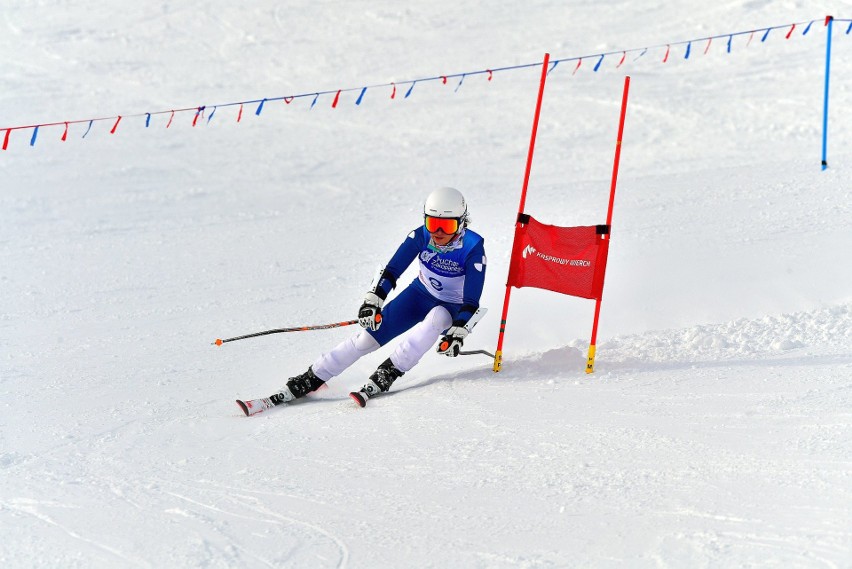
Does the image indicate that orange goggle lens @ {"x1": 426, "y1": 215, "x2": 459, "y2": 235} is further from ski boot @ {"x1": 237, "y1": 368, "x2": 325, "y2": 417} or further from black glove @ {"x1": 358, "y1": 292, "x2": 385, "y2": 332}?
ski boot @ {"x1": 237, "y1": 368, "x2": 325, "y2": 417}

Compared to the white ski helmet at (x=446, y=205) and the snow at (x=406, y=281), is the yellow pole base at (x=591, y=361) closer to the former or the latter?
the snow at (x=406, y=281)

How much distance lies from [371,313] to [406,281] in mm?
2292

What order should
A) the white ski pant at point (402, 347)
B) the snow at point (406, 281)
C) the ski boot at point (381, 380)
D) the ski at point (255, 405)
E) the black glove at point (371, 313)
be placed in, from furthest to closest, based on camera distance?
1. the black glove at point (371, 313)
2. the white ski pant at point (402, 347)
3. the ski boot at point (381, 380)
4. the ski at point (255, 405)
5. the snow at point (406, 281)

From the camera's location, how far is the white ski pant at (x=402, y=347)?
624 cm

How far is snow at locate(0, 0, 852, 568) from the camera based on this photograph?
407 centimetres

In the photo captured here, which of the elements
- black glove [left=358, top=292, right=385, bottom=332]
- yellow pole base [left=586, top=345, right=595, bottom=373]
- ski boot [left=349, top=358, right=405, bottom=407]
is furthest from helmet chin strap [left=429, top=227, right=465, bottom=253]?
yellow pole base [left=586, top=345, right=595, bottom=373]

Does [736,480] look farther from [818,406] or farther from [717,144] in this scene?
[717,144]

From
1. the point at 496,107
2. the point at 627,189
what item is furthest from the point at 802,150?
the point at 496,107

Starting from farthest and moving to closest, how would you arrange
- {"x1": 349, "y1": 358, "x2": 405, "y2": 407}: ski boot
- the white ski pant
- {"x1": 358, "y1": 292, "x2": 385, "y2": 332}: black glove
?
{"x1": 358, "y1": 292, "x2": 385, "y2": 332}: black glove → the white ski pant → {"x1": 349, "y1": 358, "x2": 405, "y2": 407}: ski boot

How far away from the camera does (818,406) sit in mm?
5133

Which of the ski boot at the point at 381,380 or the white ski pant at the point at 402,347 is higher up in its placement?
the white ski pant at the point at 402,347

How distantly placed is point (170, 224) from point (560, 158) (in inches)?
227

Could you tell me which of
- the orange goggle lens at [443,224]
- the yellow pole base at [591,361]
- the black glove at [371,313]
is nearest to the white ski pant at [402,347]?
the black glove at [371,313]

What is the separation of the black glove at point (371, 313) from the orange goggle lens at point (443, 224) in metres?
0.62
